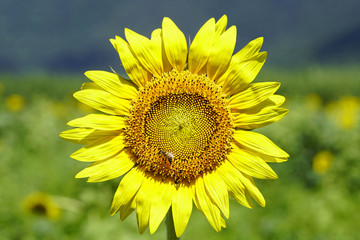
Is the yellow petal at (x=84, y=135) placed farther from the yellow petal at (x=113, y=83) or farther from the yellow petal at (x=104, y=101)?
the yellow petal at (x=113, y=83)

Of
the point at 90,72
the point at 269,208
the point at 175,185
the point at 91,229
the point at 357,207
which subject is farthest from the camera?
the point at 357,207

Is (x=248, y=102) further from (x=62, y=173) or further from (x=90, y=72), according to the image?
(x=62, y=173)

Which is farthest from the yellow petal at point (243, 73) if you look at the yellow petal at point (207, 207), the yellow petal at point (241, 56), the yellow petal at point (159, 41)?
the yellow petal at point (207, 207)

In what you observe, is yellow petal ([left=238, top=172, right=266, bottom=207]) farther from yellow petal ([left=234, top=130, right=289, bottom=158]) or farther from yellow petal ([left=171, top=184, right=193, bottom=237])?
yellow petal ([left=171, top=184, right=193, bottom=237])

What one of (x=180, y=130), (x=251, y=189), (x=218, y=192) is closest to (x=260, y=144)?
(x=251, y=189)

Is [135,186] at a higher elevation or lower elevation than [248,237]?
higher

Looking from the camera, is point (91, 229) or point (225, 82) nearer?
point (225, 82)

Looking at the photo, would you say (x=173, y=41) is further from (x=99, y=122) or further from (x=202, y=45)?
(x=99, y=122)

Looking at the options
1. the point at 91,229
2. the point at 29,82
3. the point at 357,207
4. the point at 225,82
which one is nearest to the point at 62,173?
the point at 91,229
